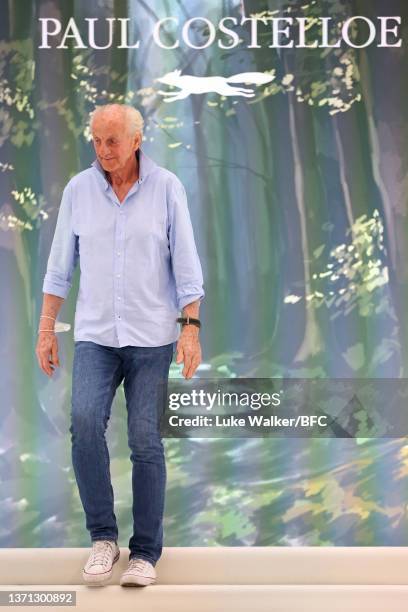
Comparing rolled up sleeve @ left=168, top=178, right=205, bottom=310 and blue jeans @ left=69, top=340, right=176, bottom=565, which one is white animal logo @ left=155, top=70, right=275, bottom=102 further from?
blue jeans @ left=69, top=340, right=176, bottom=565

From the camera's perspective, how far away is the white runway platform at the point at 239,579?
2.62 m

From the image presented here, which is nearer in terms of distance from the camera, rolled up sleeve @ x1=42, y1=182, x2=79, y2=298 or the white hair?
the white hair

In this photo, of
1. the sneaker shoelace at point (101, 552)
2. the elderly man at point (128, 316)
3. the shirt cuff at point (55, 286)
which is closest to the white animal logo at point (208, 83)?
the elderly man at point (128, 316)

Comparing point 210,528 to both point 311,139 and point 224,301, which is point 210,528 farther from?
point 311,139

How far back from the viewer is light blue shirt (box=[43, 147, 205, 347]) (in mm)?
2613

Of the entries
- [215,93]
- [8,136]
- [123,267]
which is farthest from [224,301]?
[8,136]

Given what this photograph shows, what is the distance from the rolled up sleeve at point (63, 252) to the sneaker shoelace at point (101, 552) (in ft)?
2.59

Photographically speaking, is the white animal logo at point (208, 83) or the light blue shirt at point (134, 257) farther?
the white animal logo at point (208, 83)

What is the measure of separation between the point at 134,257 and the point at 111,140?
36 cm

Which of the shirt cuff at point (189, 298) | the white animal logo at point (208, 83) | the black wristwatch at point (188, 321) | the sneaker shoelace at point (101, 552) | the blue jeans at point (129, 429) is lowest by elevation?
the sneaker shoelace at point (101, 552)

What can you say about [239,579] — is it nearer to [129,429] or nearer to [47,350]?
[129,429]

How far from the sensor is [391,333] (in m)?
3.03

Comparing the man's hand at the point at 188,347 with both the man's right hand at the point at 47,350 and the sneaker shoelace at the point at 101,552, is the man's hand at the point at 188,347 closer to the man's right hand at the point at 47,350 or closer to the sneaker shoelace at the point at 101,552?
the man's right hand at the point at 47,350

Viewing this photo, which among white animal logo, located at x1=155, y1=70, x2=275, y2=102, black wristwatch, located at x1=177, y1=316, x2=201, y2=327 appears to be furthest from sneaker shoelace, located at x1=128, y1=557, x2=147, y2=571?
white animal logo, located at x1=155, y1=70, x2=275, y2=102
